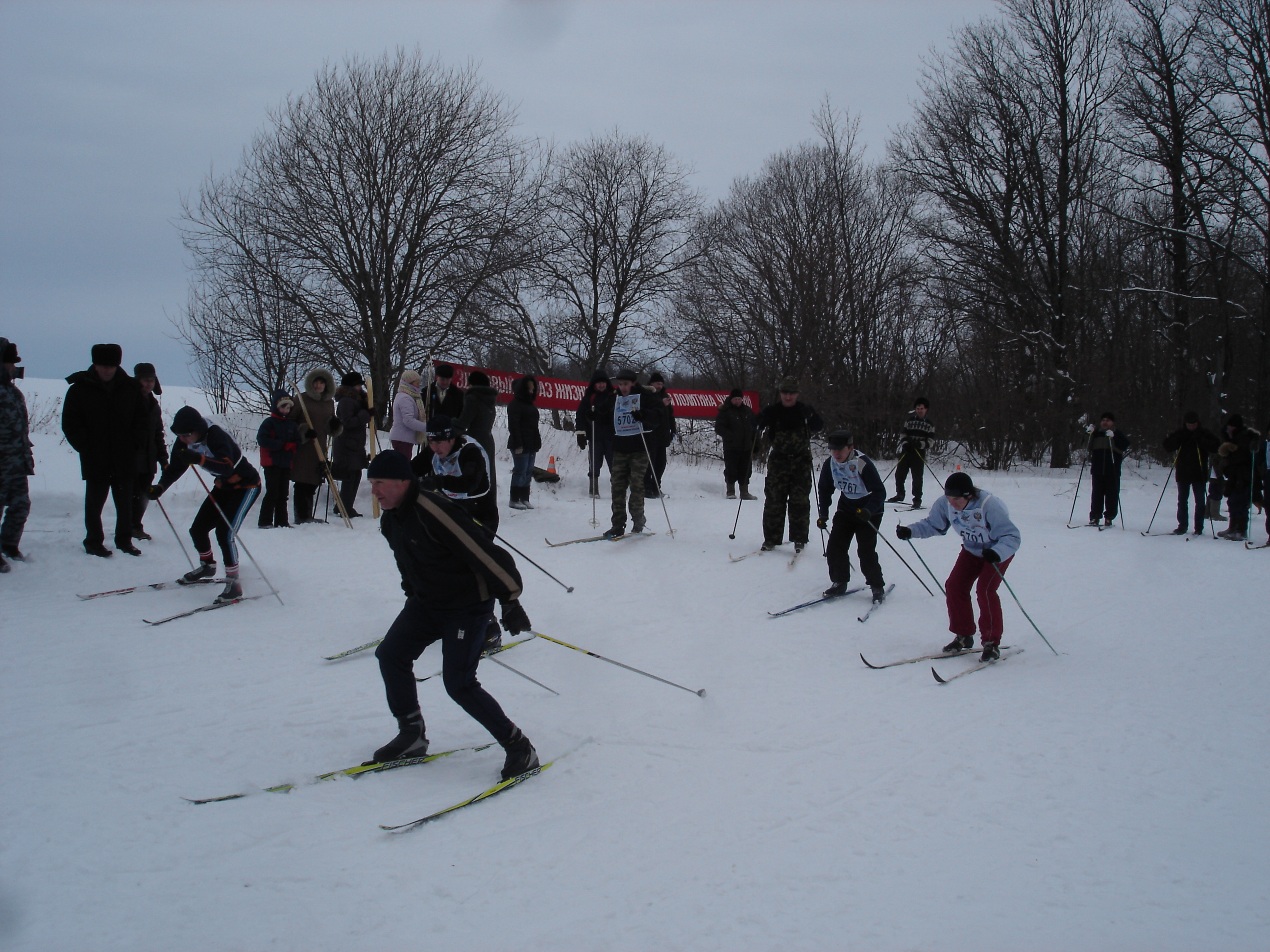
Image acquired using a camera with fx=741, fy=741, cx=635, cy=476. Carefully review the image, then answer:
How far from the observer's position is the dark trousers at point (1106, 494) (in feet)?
36.9

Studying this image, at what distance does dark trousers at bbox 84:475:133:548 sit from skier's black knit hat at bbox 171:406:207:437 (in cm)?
86

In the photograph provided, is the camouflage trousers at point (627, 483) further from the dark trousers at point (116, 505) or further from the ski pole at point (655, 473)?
the dark trousers at point (116, 505)

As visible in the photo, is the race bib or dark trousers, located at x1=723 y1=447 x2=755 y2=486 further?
dark trousers, located at x1=723 y1=447 x2=755 y2=486

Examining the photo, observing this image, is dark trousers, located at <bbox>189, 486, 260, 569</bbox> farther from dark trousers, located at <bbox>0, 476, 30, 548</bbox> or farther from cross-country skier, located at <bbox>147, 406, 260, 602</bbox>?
dark trousers, located at <bbox>0, 476, 30, 548</bbox>

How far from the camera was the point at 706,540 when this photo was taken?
383 inches

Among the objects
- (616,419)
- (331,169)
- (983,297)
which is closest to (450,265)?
(331,169)

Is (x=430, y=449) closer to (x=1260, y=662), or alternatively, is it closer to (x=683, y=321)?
(x=1260, y=662)

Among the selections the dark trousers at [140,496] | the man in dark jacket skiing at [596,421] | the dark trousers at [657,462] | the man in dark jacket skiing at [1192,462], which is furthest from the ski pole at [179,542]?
the man in dark jacket skiing at [1192,462]

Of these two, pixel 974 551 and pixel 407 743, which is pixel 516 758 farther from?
pixel 974 551

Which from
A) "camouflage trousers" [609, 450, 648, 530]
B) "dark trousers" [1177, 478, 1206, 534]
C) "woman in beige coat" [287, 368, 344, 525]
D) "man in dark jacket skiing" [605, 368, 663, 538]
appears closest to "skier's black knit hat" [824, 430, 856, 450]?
"man in dark jacket skiing" [605, 368, 663, 538]

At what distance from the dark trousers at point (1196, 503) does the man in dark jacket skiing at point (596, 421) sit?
823 centimetres

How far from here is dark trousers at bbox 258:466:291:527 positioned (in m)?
9.05

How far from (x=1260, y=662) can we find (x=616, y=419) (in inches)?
259

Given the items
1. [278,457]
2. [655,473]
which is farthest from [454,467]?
[655,473]
